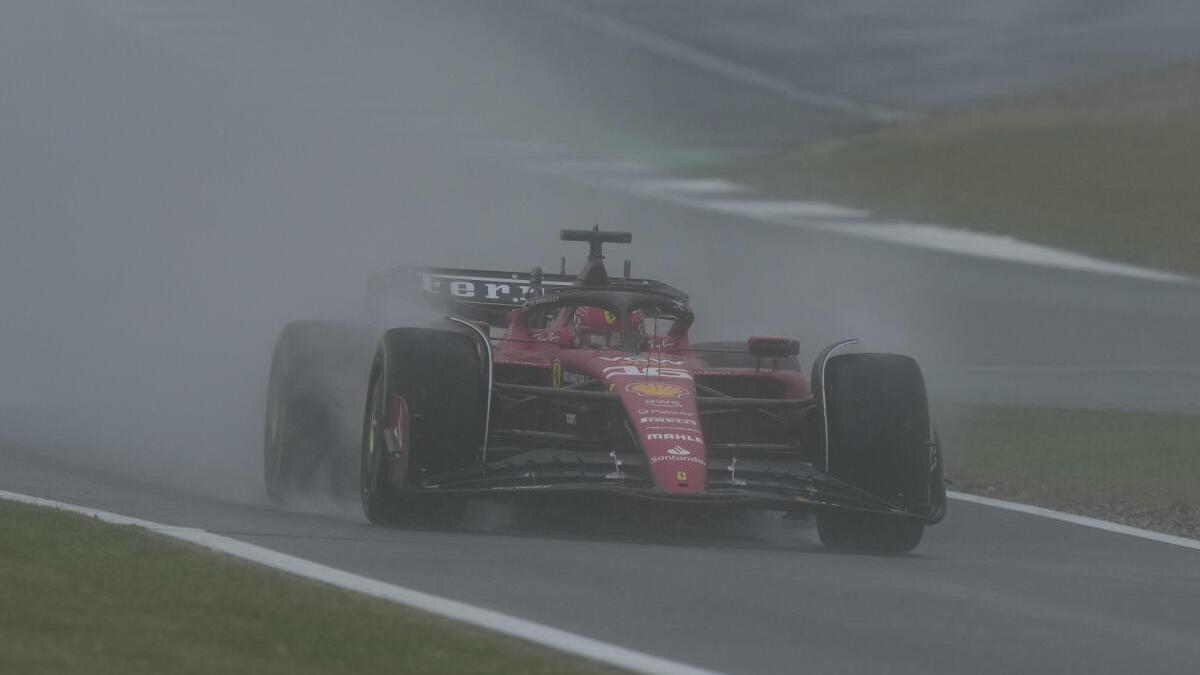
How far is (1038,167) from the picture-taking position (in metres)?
26.5

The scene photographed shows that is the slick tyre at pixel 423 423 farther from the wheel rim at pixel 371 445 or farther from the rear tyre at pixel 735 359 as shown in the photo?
the rear tyre at pixel 735 359

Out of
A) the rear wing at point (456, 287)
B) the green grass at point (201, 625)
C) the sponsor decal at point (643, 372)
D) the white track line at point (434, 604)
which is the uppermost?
the rear wing at point (456, 287)

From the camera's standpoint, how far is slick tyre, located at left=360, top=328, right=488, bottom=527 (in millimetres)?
9320

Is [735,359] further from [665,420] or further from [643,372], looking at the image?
[665,420]

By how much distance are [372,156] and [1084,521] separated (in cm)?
1486

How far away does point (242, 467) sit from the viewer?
42.3 feet

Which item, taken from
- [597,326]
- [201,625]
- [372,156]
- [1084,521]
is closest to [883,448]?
[597,326]

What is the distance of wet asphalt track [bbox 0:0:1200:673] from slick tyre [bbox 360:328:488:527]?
0.22m

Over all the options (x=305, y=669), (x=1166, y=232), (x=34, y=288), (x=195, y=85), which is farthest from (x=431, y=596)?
(x=195, y=85)

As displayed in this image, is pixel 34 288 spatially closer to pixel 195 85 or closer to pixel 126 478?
pixel 126 478

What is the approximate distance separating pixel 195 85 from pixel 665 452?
62.4ft

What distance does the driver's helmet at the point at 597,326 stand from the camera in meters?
11.1

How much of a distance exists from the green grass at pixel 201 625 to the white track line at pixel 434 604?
11 centimetres

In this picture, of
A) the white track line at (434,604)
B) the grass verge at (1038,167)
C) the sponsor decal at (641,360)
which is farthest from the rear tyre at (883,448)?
the grass verge at (1038,167)
